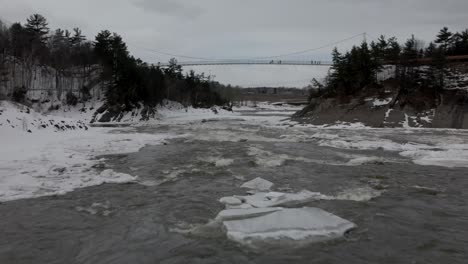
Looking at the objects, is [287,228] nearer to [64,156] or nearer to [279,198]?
[279,198]

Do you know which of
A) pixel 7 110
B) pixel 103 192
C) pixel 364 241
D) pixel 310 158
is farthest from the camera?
pixel 7 110

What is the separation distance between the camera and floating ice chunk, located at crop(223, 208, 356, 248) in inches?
298

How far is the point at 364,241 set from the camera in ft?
25.0

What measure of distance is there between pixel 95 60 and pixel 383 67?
53.7 metres

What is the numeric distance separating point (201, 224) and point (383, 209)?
4.93 metres

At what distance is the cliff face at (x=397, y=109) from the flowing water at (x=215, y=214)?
2719cm

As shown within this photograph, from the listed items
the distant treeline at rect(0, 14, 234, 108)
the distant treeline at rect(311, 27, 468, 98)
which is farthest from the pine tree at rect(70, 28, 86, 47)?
the distant treeline at rect(311, 27, 468, 98)

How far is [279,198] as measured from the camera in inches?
415

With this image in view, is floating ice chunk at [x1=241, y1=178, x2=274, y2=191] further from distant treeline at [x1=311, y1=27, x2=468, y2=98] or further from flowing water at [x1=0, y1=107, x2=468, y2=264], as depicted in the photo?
distant treeline at [x1=311, y1=27, x2=468, y2=98]

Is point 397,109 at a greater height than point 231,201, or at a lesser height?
greater

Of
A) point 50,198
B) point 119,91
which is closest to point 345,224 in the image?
point 50,198

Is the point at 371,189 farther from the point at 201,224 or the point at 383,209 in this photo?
the point at 201,224

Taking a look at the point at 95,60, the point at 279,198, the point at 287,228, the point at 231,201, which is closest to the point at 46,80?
the point at 95,60

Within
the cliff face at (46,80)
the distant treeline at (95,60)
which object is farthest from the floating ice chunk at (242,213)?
the cliff face at (46,80)
